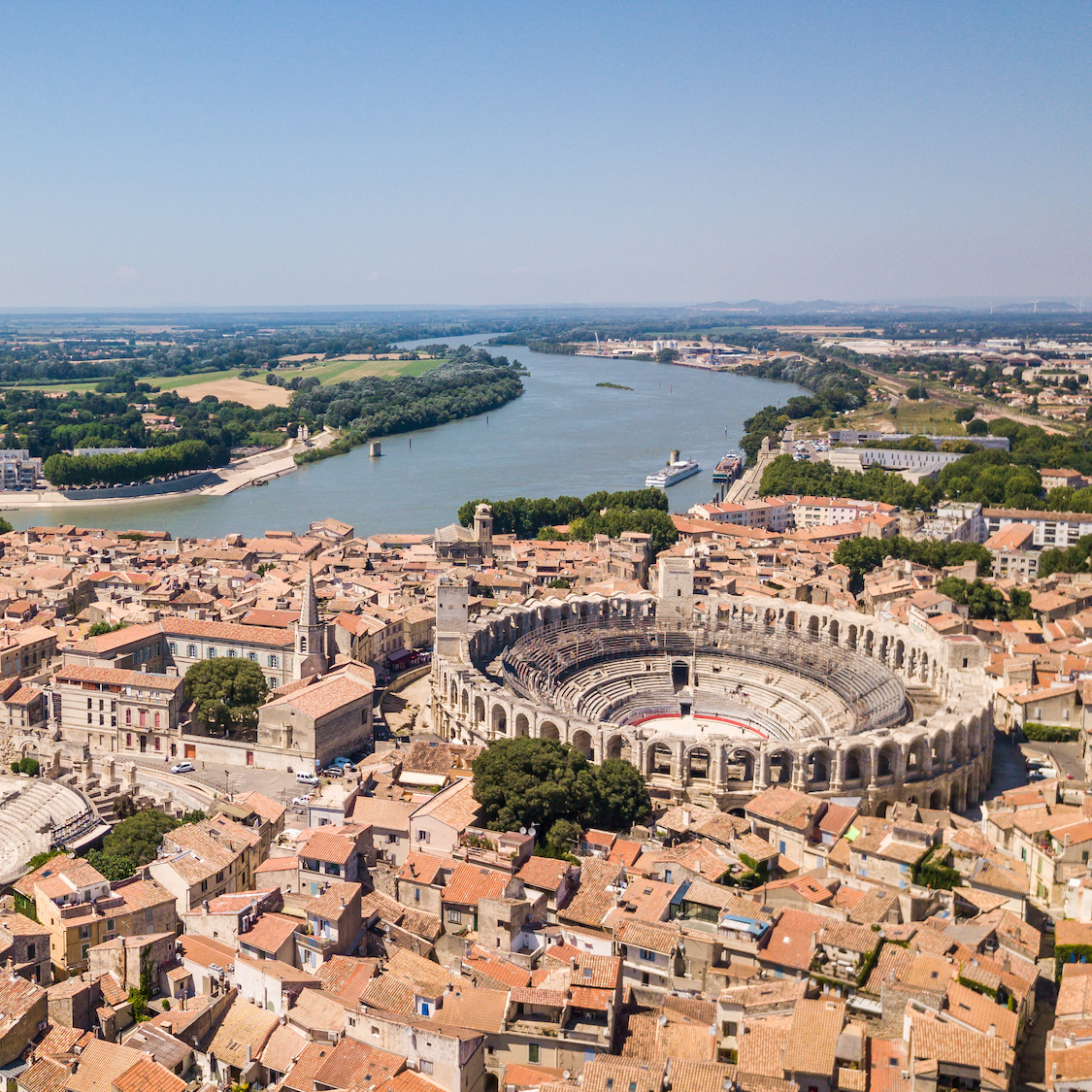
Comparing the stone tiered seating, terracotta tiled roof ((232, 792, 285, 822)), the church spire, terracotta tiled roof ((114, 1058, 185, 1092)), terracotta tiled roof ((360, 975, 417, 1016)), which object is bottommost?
the stone tiered seating

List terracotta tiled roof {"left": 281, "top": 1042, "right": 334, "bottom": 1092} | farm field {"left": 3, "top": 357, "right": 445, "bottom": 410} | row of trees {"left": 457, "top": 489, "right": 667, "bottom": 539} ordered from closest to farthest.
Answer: terracotta tiled roof {"left": 281, "top": 1042, "right": 334, "bottom": 1092} → row of trees {"left": 457, "top": 489, "right": 667, "bottom": 539} → farm field {"left": 3, "top": 357, "right": 445, "bottom": 410}

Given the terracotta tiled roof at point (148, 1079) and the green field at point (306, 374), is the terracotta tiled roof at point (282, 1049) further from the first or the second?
the green field at point (306, 374)

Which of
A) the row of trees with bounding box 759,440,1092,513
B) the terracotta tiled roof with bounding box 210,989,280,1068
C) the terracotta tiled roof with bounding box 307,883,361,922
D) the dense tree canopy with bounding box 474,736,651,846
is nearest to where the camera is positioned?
the terracotta tiled roof with bounding box 210,989,280,1068

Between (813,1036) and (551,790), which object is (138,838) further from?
(813,1036)

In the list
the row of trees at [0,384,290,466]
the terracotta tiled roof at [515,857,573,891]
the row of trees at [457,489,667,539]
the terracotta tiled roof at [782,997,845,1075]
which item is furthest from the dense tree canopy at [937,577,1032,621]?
the row of trees at [0,384,290,466]

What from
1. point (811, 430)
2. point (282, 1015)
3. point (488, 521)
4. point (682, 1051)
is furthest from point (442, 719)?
point (811, 430)

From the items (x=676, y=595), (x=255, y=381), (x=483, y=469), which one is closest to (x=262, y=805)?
(x=676, y=595)

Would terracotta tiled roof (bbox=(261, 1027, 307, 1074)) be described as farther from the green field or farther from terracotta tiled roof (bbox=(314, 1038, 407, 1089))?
the green field
